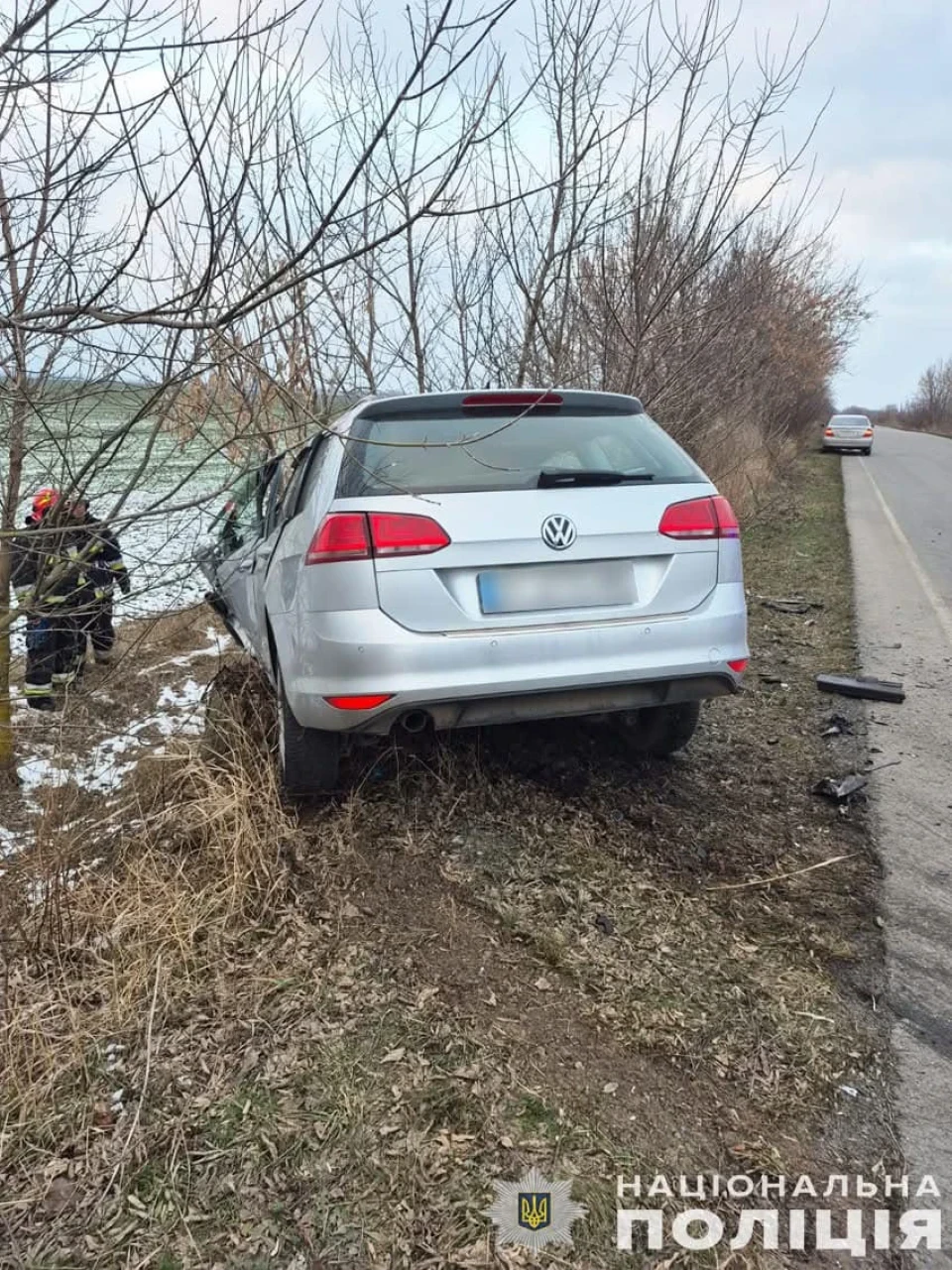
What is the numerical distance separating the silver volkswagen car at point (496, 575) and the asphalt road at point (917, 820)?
1054mm

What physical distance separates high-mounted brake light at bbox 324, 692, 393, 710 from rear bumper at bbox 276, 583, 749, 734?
2cm

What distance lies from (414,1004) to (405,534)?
4.92 ft

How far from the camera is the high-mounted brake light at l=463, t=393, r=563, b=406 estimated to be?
10.7 ft

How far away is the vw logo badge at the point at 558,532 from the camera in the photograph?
304cm

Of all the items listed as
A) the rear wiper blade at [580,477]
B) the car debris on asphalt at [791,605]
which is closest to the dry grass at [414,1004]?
the rear wiper blade at [580,477]

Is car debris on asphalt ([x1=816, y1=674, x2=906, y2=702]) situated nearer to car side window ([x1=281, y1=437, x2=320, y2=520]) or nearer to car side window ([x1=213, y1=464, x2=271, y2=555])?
car side window ([x1=281, y1=437, x2=320, y2=520])

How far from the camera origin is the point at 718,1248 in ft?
5.91

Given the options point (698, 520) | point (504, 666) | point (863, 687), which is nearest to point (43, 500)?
point (504, 666)

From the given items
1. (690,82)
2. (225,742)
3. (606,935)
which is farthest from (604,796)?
(690,82)

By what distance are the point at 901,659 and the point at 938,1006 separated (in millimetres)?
4068

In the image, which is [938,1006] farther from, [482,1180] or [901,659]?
[901,659]

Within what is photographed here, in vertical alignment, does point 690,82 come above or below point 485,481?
above

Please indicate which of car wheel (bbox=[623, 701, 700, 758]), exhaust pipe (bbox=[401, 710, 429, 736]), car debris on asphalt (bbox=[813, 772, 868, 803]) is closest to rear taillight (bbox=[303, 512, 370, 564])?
exhaust pipe (bbox=[401, 710, 429, 736])

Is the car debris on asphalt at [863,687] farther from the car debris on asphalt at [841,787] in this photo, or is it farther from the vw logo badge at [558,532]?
the vw logo badge at [558,532]
